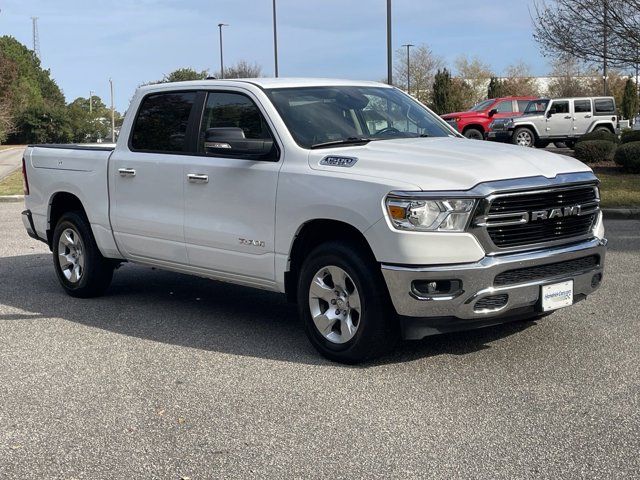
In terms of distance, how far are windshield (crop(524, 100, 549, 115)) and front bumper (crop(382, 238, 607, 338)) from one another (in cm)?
2678

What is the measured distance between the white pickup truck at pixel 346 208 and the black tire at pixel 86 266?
20 centimetres

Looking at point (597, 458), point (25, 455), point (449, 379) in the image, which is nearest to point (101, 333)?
point (25, 455)

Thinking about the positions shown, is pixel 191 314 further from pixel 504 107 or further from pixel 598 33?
pixel 504 107

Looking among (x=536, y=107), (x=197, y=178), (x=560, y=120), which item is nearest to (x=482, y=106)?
(x=536, y=107)

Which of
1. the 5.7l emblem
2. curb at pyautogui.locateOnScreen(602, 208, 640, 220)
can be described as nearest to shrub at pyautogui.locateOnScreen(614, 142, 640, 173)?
curb at pyautogui.locateOnScreen(602, 208, 640, 220)

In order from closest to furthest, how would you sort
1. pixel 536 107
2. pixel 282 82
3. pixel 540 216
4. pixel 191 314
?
pixel 540 216, pixel 282 82, pixel 191 314, pixel 536 107

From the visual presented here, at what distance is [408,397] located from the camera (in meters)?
5.01

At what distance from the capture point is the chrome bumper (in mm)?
5172

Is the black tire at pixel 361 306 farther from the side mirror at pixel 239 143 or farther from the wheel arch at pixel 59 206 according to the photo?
the wheel arch at pixel 59 206

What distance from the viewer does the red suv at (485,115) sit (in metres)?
31.7

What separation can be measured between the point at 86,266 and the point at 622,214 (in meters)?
9.00

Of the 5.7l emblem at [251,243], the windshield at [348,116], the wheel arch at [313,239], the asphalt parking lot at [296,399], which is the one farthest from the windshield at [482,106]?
the wheel arch at [313,239]

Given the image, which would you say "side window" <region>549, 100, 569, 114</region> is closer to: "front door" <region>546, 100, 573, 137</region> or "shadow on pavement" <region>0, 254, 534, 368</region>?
"front door" <region>546, 100, 573, 137</region>

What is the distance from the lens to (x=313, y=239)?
5977 millimetres
